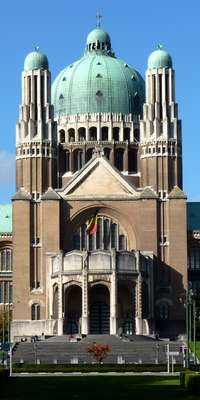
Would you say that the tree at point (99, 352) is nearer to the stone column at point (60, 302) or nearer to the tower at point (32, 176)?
the stone column at point (60, 302)

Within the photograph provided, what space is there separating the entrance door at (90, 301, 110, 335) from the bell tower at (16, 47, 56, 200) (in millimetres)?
13898

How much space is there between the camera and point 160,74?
456 ft

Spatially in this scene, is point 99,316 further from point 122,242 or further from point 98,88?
point 98,88

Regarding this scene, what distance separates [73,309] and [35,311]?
5.10 meters

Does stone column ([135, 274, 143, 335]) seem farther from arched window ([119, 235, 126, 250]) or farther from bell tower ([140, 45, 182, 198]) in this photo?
bell tower ([140, 45, 182, 198])

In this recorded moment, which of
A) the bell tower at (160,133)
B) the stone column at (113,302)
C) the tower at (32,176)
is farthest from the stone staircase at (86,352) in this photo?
the bell tower at (160,133)

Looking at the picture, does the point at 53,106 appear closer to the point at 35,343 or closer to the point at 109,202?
the point at 109,202

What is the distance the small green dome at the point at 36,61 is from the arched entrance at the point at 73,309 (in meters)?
27.2

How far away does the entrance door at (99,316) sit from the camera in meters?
130

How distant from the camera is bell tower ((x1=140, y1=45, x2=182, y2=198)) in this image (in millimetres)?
135375

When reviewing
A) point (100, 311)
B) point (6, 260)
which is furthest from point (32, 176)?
point (6, 260)

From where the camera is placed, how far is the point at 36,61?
141 metres
